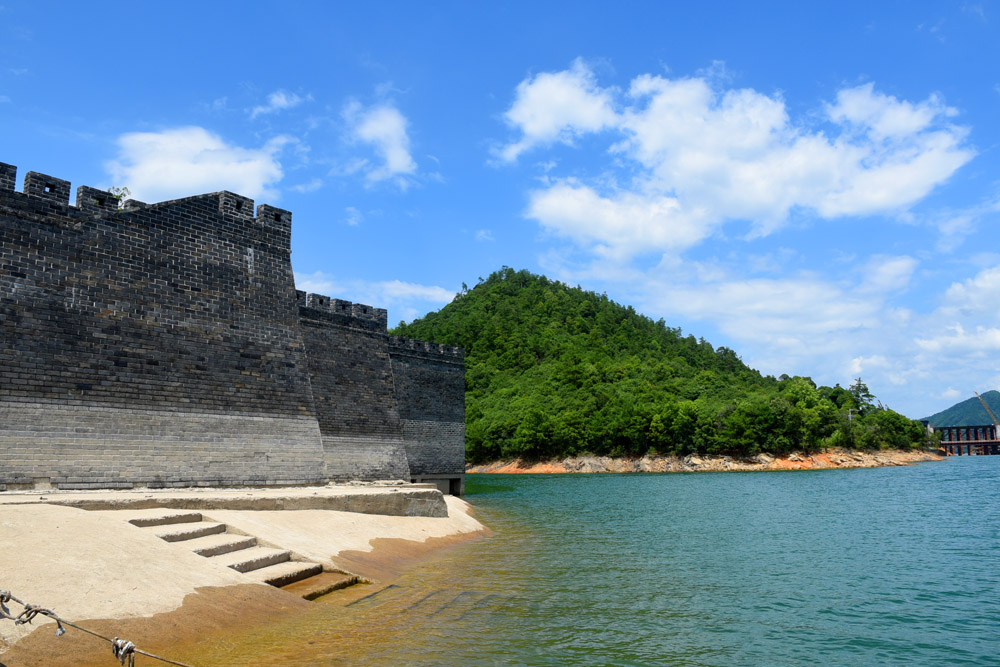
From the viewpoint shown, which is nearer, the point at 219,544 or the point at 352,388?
the point at 219,544

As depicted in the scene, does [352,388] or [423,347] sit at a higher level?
[423,347]

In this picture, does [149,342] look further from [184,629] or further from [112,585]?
[184,629]

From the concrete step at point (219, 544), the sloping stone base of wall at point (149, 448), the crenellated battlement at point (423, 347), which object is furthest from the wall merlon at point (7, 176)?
the crenellated battlement at point (423, 347)

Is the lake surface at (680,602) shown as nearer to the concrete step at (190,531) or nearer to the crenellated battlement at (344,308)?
the concrete step at (190,531)

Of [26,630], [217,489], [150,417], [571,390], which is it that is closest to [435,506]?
[217,489]

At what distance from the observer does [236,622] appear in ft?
29.3

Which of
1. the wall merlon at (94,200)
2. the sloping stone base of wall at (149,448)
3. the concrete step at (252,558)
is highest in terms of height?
the wall merlon at (94,200)

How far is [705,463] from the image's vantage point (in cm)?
7425

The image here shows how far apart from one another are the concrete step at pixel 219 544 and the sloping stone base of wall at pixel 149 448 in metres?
5.83

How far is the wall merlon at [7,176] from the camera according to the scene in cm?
1608

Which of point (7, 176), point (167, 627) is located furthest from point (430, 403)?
point (167, 627)

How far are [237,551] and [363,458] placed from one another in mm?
15691

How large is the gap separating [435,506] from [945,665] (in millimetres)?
13722

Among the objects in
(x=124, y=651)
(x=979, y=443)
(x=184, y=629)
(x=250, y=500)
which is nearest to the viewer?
(x=124, y=651)
